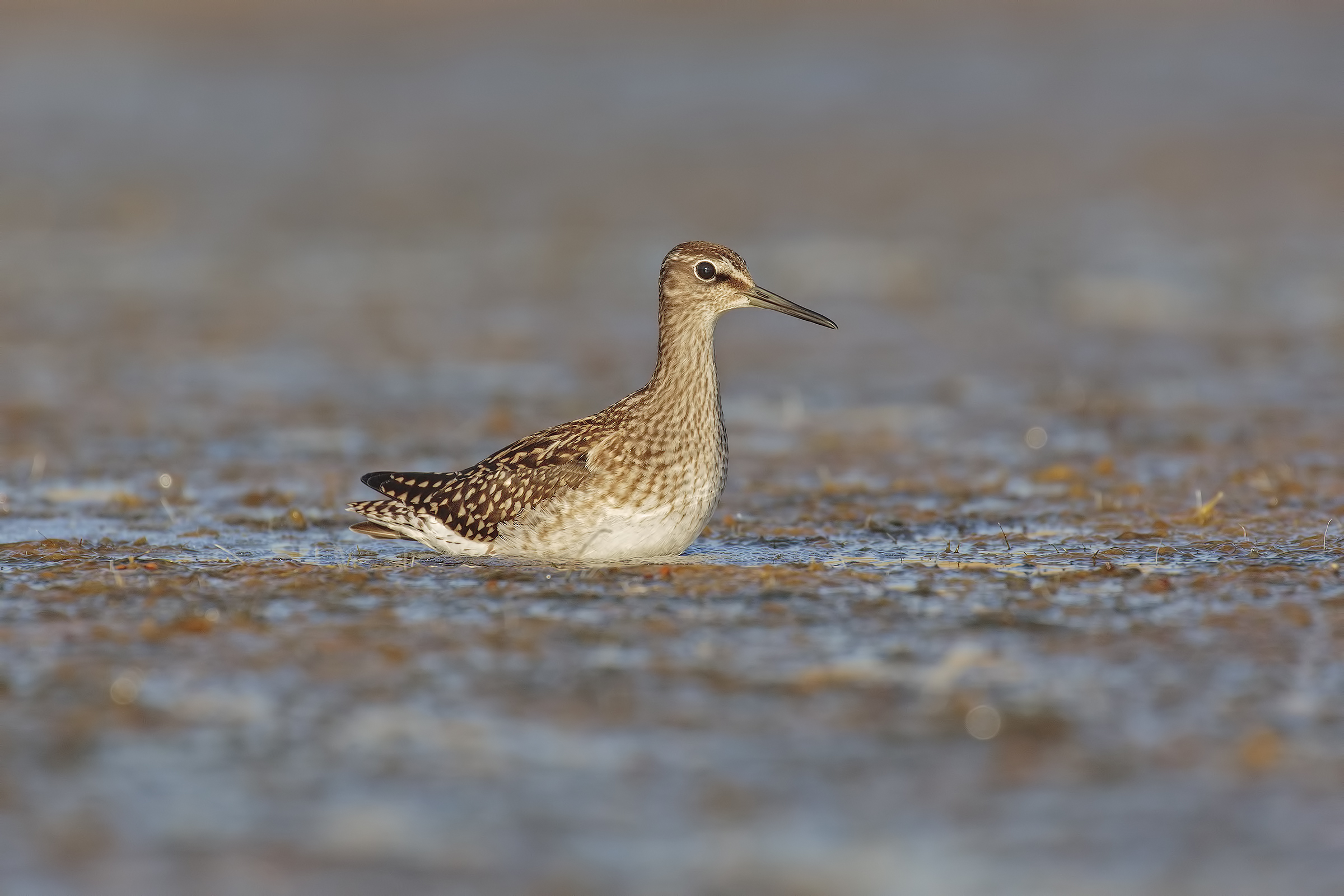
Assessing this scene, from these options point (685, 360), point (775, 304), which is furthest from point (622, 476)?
point (775, 304)

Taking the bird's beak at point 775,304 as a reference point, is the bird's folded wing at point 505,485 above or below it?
below

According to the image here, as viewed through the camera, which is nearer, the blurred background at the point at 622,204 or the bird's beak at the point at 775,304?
the bird's beak at the point at 775,304

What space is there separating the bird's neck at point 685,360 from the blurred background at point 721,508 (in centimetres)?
93

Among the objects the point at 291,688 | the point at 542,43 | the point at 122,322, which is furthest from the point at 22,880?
the point at 542,43

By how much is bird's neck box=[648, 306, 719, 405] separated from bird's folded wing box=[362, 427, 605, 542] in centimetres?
48

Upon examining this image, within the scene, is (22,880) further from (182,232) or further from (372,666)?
Result: (182,232)

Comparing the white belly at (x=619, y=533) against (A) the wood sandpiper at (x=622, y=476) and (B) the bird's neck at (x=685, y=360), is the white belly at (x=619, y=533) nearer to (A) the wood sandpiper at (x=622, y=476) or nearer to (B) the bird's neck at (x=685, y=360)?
(A) the wood sandpiper at (x=622, y=476)

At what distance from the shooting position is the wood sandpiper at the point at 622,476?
9.85 metres

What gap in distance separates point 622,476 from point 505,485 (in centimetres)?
74

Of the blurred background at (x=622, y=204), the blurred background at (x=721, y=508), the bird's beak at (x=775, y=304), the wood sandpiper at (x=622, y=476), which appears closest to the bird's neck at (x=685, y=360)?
the wood sandpiper at (x=622, y=476)

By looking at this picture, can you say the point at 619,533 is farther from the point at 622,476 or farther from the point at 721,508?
the point at 721,508

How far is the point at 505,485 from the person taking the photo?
10.3 m

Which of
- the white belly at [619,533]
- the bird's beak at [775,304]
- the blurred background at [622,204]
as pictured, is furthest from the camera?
the blurred background at [622,204]

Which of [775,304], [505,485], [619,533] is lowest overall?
[619,533]
